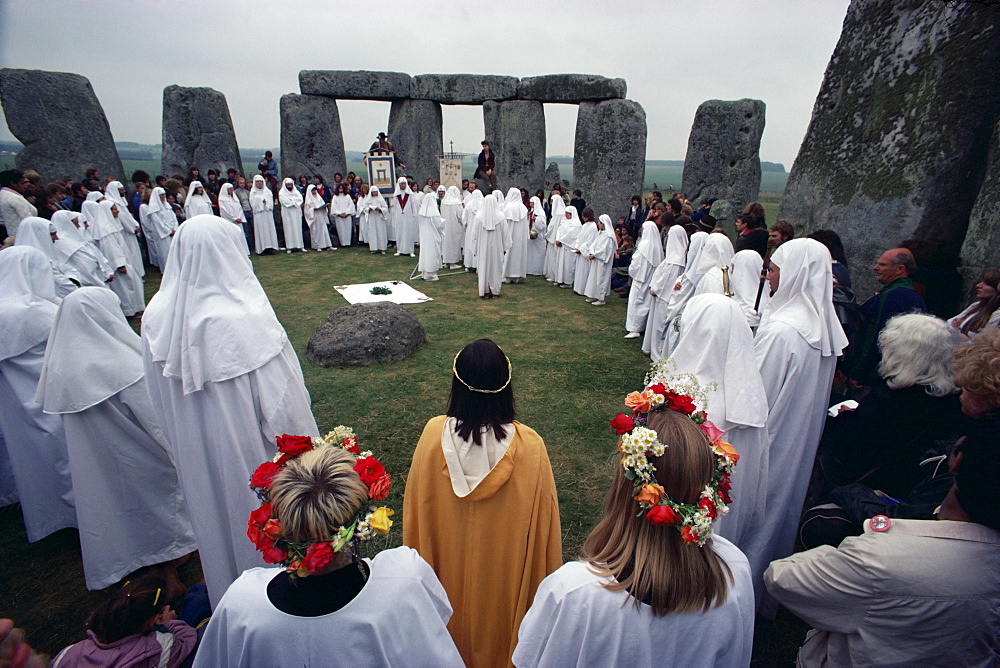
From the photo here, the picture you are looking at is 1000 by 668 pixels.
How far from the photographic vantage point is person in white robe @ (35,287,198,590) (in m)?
2.98

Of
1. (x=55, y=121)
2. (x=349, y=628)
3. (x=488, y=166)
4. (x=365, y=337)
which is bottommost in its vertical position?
(x=365, y=337)

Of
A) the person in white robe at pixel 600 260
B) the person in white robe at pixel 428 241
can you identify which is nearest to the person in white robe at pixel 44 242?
the person in white robe at pixel 428 241

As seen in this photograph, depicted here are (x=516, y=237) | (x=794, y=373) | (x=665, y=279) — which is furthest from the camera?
(x=516, y=237)

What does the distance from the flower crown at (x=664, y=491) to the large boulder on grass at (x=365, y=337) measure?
17.5 ft

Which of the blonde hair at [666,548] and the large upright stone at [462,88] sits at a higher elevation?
the large upright stone at [462,88]

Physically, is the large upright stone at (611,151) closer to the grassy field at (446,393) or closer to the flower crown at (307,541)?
the grassy field at (446,393)

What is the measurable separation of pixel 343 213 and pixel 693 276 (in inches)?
453

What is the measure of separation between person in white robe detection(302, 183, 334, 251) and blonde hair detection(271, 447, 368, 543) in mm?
13841

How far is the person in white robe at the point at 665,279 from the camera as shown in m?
6.96

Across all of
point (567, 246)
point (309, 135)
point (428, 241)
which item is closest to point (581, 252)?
point (567, 246)

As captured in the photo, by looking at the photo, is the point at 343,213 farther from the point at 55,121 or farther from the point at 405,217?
the point at 55,121

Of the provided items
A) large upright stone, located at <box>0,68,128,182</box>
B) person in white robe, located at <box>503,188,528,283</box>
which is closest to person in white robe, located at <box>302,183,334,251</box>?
large upright stone, located at <box>0,68,128,182</box>

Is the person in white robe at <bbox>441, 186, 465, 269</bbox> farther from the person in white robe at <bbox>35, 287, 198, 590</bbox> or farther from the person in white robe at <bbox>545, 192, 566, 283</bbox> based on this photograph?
the person in white robe at <bbox>35, 287, 198, 590</bbox>

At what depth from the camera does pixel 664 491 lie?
1.48m
